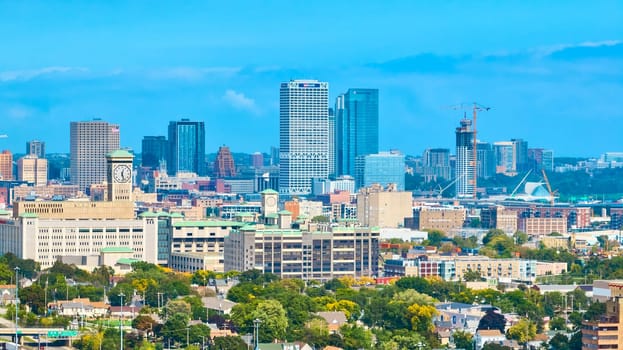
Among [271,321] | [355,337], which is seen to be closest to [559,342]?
[355,337]

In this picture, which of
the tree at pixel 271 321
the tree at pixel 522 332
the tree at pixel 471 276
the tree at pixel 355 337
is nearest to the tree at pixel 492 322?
the tree at pixel 522 332

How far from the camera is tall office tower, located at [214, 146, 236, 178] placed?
184m

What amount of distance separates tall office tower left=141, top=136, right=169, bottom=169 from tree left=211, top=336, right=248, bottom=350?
130844 millimetres

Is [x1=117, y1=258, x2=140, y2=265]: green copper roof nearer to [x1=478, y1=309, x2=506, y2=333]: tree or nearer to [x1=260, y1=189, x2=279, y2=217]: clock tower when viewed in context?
[x1=260, y1=189, x2=279, y2=217]: clock tower

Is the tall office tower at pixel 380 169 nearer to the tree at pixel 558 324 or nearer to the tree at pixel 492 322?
the tree at pixel 558 324

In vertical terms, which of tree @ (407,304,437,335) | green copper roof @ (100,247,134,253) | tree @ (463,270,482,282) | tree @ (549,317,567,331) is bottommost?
tree @ (549,317,567,331)

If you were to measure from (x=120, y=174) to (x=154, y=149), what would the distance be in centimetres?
9531

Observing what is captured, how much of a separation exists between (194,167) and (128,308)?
126647mm

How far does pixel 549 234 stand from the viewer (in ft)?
369

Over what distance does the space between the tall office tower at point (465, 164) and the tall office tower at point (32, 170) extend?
32557 millimetres

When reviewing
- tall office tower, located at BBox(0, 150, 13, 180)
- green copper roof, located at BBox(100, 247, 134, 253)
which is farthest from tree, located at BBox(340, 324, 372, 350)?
A: tall office tower, located at BBox(0, 150, 13, 180)

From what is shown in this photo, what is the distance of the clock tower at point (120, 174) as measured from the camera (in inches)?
3455

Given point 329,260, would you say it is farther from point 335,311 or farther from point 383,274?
point 335,311

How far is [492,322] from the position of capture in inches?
2290
